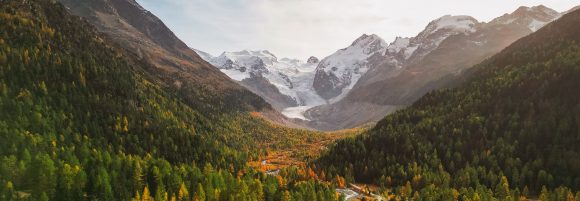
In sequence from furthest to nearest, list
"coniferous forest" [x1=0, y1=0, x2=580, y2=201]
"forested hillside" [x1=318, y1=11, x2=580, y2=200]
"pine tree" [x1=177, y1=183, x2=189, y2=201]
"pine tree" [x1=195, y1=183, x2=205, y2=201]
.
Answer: "forested hillside" [x1=318, y1=11, x2=580, y2=200] → "coniferous forest" [x1=0, y1=0, x2=580, y2=201] → "pine tree" [x1=195, y1=183, x2=205, y2=201] → "pine tree" [x1=177, y1=183, x2=189, y2=201]

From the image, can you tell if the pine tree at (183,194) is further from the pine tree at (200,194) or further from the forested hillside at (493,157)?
the forested hillside at (493,157)

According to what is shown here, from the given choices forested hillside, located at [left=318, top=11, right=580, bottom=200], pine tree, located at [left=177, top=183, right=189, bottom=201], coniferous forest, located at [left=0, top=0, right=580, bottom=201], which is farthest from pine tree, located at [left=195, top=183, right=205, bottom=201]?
forested hillside, located at [left=318, top=11, right=580, bottom=200]

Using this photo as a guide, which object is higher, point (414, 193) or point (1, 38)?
point (1, 38)

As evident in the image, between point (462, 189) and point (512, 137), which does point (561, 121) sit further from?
A: point (462, 189)

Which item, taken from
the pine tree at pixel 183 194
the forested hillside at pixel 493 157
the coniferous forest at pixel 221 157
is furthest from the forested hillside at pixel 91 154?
the forested hillside at pixel 493 157

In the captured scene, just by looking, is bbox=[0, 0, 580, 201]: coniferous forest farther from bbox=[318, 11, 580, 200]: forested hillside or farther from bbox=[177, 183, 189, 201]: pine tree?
bbox=[318, 11, 580, 200]: forested hillside

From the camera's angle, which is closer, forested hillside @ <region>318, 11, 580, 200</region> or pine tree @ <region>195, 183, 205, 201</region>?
pine tree @ <region>195, 183, 205, 201</region>

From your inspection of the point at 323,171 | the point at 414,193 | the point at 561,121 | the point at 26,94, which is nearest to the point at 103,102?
the point at 26,94

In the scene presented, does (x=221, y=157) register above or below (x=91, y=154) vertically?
below

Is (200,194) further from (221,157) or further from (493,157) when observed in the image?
(493,157)

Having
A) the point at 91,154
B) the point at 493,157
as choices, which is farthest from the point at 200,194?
the point at 493,157

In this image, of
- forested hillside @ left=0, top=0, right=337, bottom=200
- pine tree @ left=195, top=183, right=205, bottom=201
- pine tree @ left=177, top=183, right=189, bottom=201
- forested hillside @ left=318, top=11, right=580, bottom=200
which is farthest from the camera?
forested hillside @ left=318, top=11, right=580, bottom=200
